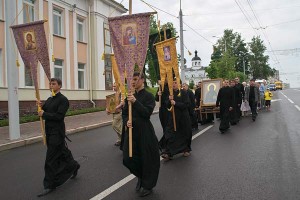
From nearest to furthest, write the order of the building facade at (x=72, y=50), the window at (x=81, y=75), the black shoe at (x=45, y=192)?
the black shoe at (x=45, y=192) → the building facade at (x=72, y=50) → the window at (x=81, y=75)

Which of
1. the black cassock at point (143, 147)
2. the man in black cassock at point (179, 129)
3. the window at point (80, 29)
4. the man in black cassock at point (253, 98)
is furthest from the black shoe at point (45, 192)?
the window at point (80, 29)

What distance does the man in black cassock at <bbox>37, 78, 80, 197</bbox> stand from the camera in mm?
5984

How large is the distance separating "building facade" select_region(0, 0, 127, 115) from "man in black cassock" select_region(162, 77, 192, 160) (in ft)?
37.5

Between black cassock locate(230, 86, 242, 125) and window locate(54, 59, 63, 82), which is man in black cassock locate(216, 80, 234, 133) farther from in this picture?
window locate(54, 59, 63, 82)

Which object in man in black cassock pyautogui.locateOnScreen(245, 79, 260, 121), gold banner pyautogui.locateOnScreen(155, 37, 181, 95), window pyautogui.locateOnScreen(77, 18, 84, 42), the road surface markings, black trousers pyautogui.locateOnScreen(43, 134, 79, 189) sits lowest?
the road surface markings

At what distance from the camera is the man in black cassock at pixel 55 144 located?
5.98 metres

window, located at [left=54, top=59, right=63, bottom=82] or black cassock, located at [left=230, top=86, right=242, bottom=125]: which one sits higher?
window, located at [left=54, top=59, right=63, bottom=82]

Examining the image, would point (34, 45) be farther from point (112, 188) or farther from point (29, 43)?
point (112, 188)

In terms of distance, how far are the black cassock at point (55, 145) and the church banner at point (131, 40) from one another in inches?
47.8

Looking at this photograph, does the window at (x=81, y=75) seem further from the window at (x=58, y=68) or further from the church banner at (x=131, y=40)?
the church banner at (x=131, y=40)

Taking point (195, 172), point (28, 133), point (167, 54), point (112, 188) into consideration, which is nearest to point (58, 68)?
point (28, 133)

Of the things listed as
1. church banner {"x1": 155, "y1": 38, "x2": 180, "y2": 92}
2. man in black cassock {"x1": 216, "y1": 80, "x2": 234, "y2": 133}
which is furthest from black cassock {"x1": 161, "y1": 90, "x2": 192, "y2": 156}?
man in black cassock {"x1": 216, "y1": 80, "x2": 234, "y2": 133}

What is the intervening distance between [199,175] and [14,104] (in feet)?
24.8

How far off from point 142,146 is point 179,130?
303 centimetres
